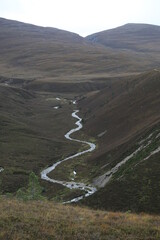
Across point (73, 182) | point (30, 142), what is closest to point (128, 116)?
point (30, 142)

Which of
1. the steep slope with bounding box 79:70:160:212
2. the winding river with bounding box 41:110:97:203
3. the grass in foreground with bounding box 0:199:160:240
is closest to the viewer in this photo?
the grass in foreground with bounding box 0:199:160:240

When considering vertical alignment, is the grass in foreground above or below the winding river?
above

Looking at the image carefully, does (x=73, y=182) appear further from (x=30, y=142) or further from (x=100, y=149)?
(x=30, y=142)

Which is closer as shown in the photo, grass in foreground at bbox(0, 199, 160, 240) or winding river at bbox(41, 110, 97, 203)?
grass in foreground at bbox(0, 199, 160, 240)

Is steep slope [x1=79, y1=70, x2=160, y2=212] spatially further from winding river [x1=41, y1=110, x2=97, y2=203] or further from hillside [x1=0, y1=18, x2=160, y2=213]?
winding river [x1=41, y1=110, x2=97, y2=203]

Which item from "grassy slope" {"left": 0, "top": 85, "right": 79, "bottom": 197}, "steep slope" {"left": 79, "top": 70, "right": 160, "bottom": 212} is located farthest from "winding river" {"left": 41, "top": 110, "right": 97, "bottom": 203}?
"steep slope" {"left": 79, "top": 70, "right": 160, "bottom": 212}

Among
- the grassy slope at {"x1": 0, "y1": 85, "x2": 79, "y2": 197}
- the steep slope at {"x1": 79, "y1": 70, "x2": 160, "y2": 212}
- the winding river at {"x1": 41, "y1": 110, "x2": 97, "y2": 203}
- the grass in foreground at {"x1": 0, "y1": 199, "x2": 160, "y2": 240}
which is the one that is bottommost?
the grassy slope at {"x1": 0, "y1": 85, "x2": 79, "y2": 197}

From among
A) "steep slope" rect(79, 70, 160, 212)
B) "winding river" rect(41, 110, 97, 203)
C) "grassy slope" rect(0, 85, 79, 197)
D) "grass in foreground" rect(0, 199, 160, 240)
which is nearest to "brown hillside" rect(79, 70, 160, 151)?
"steep slope" rect(79, 70, 160, 212)

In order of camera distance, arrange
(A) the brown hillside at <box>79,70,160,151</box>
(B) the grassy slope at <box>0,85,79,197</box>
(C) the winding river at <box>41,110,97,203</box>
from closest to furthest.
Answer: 1. (C) the winding river at <box>41,110,97,203</box>
2. (B) the grassy slope at <box>0,85,79,197</box>
3. (A) the brown hillside at <box>79,70,160,151</box>

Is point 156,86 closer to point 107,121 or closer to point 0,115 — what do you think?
point 107,121
